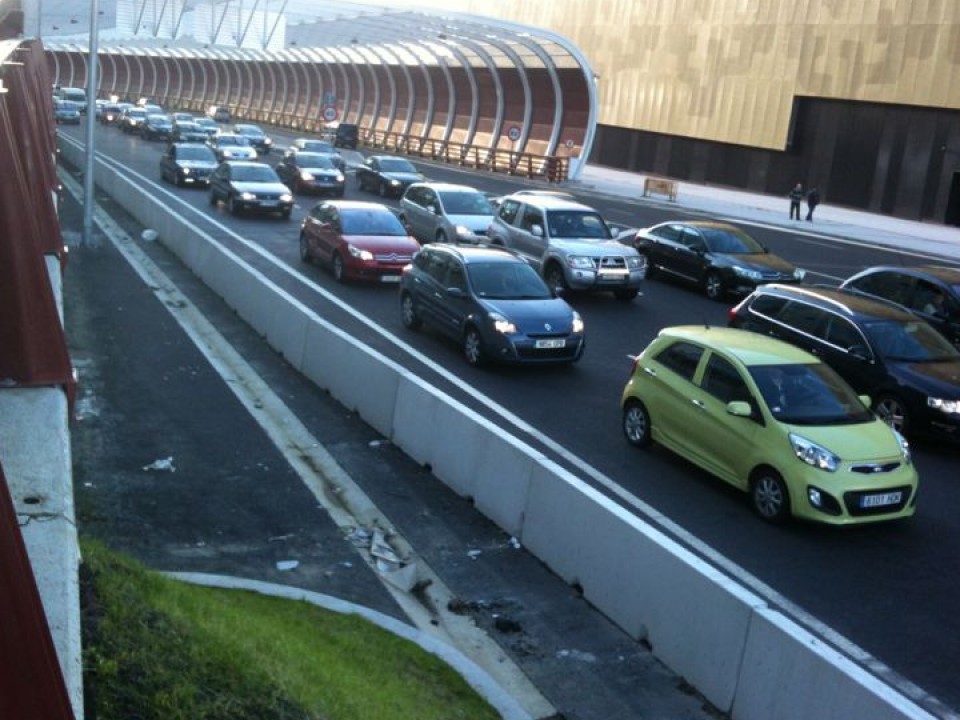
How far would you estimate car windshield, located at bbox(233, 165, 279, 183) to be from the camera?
1334 inches

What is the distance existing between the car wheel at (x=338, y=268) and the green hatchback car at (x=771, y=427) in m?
11.3

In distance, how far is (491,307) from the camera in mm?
16562

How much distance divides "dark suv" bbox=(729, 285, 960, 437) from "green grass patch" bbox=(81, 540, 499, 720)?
8459 millimetres

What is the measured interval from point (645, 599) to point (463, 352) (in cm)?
946

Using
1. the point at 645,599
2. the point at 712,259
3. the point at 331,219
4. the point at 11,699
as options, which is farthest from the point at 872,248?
the point at 11,699

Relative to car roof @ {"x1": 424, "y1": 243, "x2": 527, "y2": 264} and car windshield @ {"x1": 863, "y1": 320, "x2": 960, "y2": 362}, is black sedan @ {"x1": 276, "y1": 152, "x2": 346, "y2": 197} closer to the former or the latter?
car roof @ {"x1": 424, "y1": 243, "x2": 527, "y2": 264}

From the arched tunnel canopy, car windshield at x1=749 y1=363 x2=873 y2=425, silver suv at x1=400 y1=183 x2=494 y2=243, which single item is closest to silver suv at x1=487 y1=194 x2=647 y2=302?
silver suv at x1=400 y1=183 x2=494 y2=243

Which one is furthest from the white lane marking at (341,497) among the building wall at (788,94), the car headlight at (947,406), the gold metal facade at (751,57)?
the gold metal facade at (751,57)

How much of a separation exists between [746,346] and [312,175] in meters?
29.9

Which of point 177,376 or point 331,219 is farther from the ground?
point 331,219

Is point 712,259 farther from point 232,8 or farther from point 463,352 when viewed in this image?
point 232,8

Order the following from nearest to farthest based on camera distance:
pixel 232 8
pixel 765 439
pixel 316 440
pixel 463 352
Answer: pixel 765 439, pixel 316 440, pixel 463 352, pixel 232 8

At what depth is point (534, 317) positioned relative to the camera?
1647 cm

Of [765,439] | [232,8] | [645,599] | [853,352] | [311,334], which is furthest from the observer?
[232,8]
